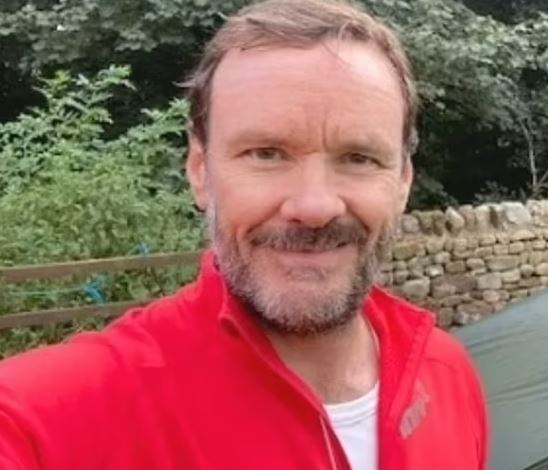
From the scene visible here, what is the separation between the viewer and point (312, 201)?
1.14 meters

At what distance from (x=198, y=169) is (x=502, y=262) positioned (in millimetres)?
6455

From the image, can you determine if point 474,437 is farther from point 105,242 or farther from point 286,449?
point 105,242

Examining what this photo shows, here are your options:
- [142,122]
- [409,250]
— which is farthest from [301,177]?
[142,122]

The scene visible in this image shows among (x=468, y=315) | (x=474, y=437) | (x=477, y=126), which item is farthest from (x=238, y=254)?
(x=477, y=126)

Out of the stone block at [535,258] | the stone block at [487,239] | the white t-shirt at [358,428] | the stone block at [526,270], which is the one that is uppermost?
the white t-shirt at [358,428]

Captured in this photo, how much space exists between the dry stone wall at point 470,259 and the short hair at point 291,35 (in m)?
5.56

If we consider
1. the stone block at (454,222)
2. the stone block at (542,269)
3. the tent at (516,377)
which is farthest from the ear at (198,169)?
the stone block at (542,269)

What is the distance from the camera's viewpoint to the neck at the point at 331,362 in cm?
125

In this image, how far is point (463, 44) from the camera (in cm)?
819

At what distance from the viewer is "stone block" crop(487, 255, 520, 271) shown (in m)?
7.48

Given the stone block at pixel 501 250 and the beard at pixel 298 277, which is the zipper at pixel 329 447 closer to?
the beard at pixel 298 277

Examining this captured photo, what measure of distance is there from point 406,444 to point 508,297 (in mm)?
6565

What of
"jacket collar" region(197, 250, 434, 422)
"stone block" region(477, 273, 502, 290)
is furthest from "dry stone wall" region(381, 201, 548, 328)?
"jacket collar" region(197, 250, 434, 422)

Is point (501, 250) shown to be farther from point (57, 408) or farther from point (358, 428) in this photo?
point (57, 408)
